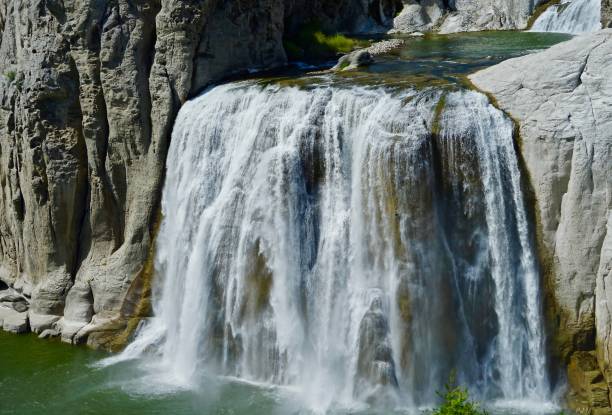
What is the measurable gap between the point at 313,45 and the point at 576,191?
36.5ft

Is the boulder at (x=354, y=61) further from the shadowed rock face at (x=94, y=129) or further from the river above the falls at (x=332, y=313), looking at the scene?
the river above the falls at (x=332, y=313)

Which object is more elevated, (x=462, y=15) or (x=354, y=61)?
(x=462, y=15)

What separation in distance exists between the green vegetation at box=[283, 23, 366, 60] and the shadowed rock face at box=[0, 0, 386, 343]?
390cm

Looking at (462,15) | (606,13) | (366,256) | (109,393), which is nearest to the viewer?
(366,256)

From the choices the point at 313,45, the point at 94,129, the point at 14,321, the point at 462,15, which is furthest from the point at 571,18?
the point at 14,321

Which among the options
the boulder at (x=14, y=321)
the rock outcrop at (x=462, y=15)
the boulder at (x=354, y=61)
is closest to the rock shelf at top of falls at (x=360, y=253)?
the boulder at (x=14, y=321)

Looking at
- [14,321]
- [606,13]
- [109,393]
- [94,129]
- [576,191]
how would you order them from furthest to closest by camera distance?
1. [606,13]
2. [14,321]
3. [94,129]
4. [109,393]
5. [576,191]

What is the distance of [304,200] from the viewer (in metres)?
13.1

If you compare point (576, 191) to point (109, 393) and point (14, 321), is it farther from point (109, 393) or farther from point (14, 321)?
point (14, 321)

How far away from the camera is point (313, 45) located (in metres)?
21.1

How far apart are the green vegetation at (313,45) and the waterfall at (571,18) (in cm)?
696

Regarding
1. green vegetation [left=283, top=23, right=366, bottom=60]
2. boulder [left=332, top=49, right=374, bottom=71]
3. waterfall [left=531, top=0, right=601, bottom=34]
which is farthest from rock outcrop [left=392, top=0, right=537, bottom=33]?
boulder [left=332, top=49, right=374, bottom=71]

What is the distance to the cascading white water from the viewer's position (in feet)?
40.1

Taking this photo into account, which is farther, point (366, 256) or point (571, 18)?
point (571, 18)
